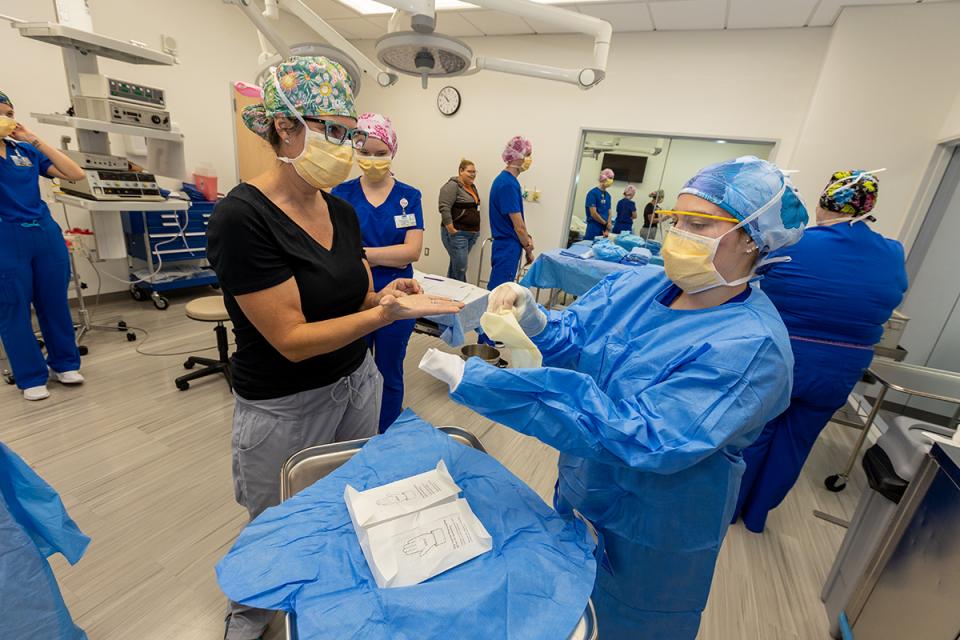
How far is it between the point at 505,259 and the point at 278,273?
2881 millimetres

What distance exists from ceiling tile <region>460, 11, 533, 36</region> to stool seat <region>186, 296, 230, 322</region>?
11.8 ft

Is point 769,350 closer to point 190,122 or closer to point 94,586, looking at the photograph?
point 94,586

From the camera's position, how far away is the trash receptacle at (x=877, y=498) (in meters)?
1.34

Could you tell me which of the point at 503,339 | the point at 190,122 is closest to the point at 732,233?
the point at 503,339

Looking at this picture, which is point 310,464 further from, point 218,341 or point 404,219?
point 218,341

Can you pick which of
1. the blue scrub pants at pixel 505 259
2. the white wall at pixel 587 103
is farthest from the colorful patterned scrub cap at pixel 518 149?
the white wall at pixel 587 103

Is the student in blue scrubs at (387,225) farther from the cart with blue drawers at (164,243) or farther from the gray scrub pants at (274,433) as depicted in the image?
the cart with blue drawers at (164,243)

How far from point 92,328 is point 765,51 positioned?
5.97m

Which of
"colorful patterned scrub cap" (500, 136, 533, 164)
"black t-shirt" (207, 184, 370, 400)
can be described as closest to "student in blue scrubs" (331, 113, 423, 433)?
"black t-shirt" (207, 184, 370, 400)

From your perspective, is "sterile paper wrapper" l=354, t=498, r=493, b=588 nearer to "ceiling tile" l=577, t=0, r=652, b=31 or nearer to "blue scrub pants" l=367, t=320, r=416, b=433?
"blue scrub pants" l=367, t=320, r=416, b=433

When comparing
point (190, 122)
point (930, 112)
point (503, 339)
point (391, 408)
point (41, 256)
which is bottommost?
point (391, 408)

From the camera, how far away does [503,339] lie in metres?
0.90

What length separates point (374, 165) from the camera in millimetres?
1989

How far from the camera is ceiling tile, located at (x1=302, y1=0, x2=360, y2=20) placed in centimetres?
441
